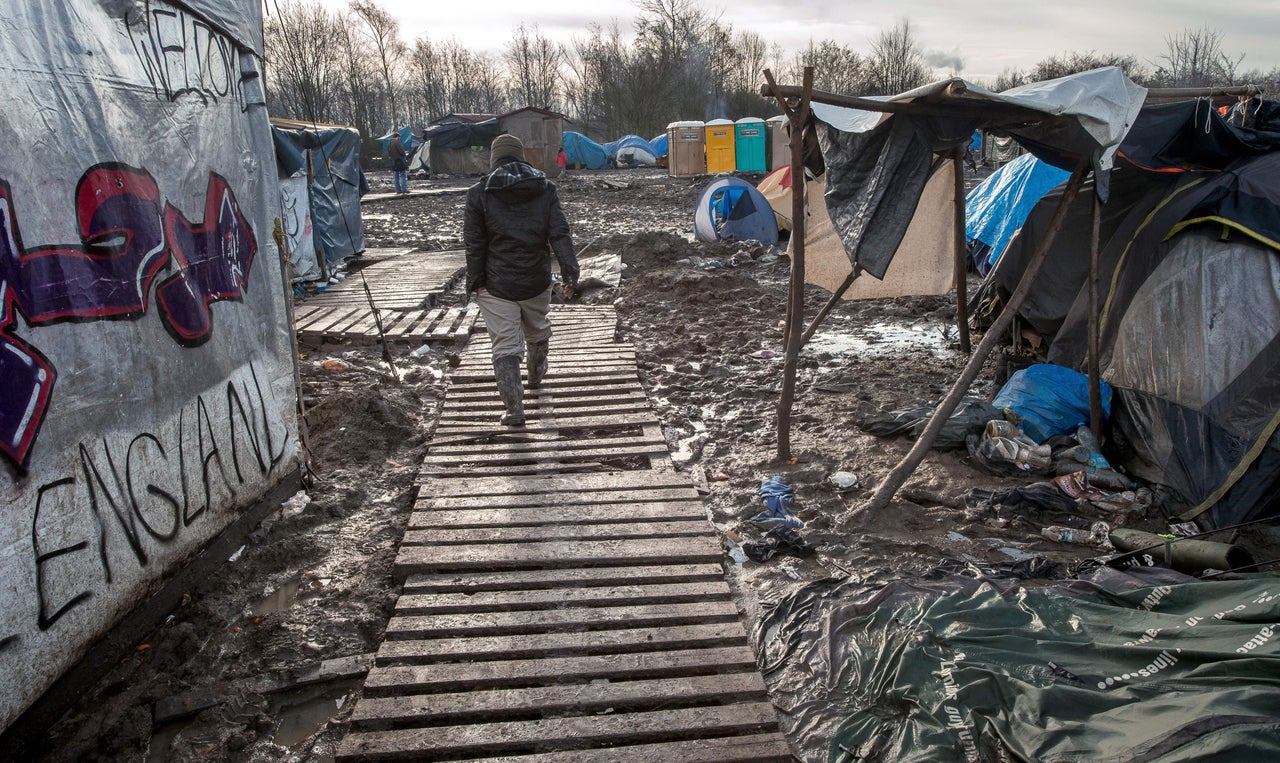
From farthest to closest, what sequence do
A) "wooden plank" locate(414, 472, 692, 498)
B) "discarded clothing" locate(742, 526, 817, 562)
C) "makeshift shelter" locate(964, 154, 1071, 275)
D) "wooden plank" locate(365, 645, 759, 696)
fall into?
"makeshift shelter" locate(964, 154, 1071, 275)
"wooden plank" locate(414, 472, 692, 498)
"discarded clothing" locate(742, 526, 817, 562)
"wooden plank" locate(365, 645, 759, 696)

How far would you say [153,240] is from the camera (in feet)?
11.9

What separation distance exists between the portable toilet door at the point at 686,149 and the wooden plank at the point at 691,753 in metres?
29.8

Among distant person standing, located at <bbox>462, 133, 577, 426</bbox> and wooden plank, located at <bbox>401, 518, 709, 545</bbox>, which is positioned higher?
distant person standing, located at <bbox>462, 133, 577, 426</bbox>

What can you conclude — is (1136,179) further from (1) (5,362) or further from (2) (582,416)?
(1) (5,362)

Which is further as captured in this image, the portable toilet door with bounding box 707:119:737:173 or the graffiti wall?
the portable toilet door with bounding box 707:119:737:173

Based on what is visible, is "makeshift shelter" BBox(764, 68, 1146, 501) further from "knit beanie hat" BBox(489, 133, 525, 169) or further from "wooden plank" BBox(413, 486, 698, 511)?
"knit beanie hat" BBox(489, 133, 525, 169)

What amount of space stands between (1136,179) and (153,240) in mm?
6241

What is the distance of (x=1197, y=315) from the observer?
4.48 metres

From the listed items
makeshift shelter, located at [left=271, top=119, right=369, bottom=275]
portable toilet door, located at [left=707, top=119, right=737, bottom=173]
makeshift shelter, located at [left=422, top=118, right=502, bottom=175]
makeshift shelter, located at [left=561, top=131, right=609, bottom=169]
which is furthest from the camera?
makeshift shelter, located at [left=561, top=131, right=609, bottom=169]

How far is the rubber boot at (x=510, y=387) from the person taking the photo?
551cm

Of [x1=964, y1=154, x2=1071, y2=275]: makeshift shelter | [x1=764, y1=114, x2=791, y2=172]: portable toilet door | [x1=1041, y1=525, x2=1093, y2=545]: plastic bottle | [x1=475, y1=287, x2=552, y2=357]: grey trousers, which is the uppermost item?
[x1=764, y1=114, x2=791, y2=172]: portable toilet door

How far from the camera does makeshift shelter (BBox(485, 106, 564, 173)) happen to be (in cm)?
3306

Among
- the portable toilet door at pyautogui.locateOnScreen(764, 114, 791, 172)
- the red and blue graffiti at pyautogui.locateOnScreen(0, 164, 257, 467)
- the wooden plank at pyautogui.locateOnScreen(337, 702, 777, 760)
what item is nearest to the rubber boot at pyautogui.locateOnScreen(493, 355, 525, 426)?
the red and blue graffiti at pyautogui.locateOnScreen(0, 164, 257, 467)

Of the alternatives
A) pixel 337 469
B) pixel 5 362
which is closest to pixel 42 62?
pixel 5 362
